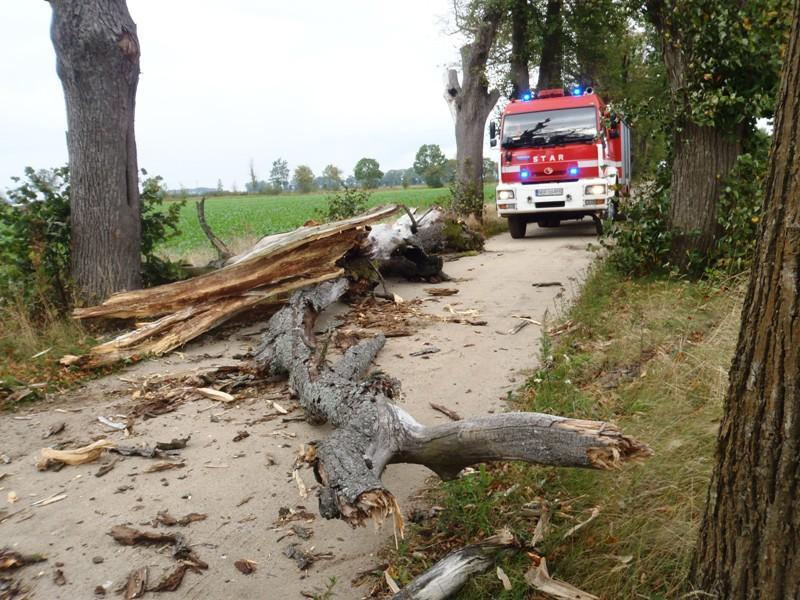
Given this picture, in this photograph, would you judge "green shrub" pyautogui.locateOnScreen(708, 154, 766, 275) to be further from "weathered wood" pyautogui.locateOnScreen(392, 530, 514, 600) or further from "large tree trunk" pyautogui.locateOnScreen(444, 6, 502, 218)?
"large tree trunk" pyautogui.locateOnScreen(444, 6, 502, 218)

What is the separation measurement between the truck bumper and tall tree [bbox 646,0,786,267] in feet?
19.5

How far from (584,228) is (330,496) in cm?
1547

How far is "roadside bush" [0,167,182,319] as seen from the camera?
7.39 m

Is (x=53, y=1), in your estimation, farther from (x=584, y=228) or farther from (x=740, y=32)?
(x=584, y=228)

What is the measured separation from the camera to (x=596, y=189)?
546 inches

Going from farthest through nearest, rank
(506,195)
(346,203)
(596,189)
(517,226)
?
(517,226) < (346,203) < (506,195) < (596,189)

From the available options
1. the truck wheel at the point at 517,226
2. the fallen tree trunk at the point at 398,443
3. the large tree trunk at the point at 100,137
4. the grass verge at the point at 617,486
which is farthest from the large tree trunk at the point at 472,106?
the fallen tree trunk at the point at 398,443

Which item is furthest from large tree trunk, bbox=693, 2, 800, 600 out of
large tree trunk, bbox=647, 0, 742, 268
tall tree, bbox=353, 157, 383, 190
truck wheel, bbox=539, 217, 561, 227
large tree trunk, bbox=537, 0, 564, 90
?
tall tree, bbox=353, 157, 383, 190

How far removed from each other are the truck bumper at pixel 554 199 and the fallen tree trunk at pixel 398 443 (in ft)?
34.1

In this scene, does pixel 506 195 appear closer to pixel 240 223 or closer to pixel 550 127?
pixel 550 127

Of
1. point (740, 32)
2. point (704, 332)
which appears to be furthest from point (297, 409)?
point (740, 32)

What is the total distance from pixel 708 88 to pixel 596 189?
653 cm

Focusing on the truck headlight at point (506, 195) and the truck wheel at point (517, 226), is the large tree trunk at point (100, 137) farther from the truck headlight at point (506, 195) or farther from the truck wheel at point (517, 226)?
the truck wheel at point (517, 226)

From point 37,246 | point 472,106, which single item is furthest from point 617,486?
point 472,106
